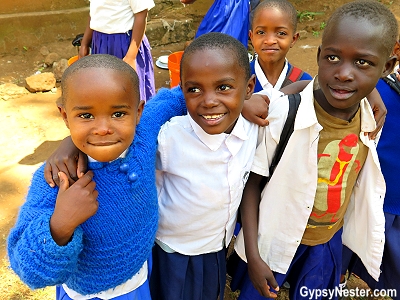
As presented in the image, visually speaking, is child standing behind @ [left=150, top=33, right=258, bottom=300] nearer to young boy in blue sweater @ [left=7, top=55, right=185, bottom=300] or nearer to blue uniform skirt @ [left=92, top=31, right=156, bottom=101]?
young boy in blue sweater @ [left=7, top=55, right=185, bottom=300]

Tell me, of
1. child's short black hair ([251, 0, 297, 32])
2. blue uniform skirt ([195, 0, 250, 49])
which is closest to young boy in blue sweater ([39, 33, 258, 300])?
child's short black hair ([251, 0, 297, 32])

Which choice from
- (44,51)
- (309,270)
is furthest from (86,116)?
(44,51)

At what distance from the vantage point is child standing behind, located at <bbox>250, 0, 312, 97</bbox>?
6.80 feet

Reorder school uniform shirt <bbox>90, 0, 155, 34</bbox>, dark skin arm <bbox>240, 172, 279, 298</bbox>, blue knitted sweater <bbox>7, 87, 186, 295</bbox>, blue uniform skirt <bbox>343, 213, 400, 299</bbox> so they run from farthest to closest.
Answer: school uniform shirt <bbox>90, 0, 155, 34</bbox> < blue uniform skirt <bbox>343, 213, 400, 299</bbox> < dark skin arm <bbox>240, 172, 279, 298</bbox> < blue knitted sweater <bbox>7, 87, 186, 295</bbox>

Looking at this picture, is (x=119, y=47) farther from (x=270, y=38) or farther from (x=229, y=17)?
(x=270, y=38)

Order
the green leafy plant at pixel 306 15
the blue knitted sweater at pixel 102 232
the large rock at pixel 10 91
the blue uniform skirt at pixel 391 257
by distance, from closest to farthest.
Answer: the blue knitted sweater at pixel 102 232
the blue uniform skirt at pixel 391 257
the large rock at pixel 10 91
the green leafy plant at pixel 306 15

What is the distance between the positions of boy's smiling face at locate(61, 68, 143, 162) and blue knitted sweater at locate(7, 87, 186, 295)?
0.09 m

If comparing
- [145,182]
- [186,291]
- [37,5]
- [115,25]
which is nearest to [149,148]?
[145,182]

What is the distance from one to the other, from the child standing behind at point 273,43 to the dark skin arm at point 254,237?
2.57 feet

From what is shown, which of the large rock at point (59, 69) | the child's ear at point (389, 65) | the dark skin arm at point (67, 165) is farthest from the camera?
the large rock at point (59, 69)

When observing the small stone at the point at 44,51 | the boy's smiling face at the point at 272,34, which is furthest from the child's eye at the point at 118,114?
the small stone at the point at 44,51

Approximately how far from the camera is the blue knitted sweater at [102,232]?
955 millimetres

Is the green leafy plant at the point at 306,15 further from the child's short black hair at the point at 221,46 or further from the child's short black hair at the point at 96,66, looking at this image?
the child's short black hair at the point at 96,66

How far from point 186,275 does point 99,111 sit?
31.9 inches
